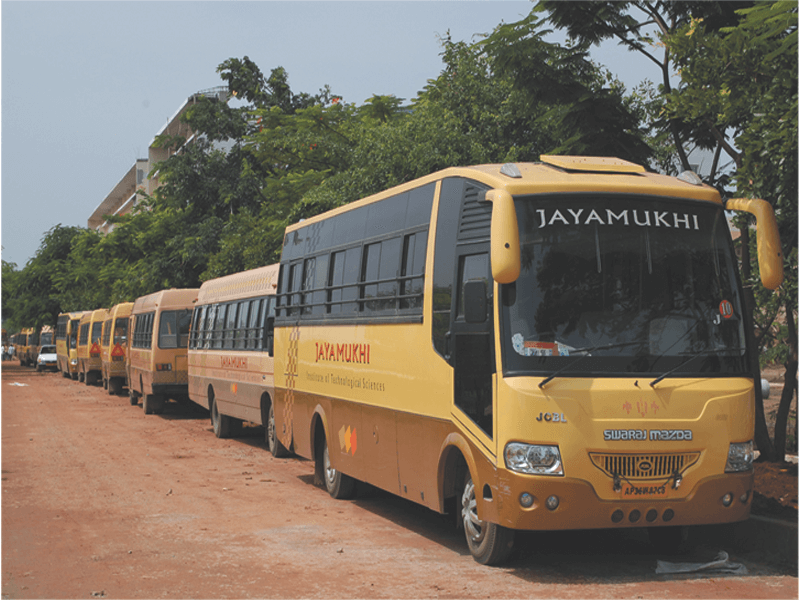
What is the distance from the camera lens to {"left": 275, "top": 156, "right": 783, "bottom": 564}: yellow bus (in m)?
Answer: 7.70

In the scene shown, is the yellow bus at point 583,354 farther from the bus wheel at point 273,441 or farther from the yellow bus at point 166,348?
the yellow bus at point 166,348

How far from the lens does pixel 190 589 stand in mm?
7535

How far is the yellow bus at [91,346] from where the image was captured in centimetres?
4300

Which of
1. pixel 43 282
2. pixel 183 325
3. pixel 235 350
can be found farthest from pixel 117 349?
pixel 43 282

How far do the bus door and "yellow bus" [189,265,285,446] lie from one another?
8.34m

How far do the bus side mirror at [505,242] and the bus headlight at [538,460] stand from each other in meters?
1.27

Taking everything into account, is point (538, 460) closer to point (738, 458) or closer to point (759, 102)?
point (738, 458)

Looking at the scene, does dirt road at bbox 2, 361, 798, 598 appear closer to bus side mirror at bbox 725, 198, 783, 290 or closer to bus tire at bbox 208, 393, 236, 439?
bus side mirror at bbox 725, 198, 783, 290

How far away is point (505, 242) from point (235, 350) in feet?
40.6

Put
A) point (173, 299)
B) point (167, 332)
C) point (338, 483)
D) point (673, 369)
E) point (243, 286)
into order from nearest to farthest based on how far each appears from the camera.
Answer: point (673, 369) < point (338, 483) < point (243, 286) < point (167, 332) < point (173, 299)

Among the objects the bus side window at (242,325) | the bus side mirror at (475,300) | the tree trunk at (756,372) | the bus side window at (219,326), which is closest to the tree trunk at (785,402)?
the tree trunk at (756,372)

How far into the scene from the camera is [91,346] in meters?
43.6

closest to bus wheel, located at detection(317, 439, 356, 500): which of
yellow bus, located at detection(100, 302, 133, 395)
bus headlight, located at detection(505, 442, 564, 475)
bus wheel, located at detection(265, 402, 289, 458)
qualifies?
bus wheel, located at detection(265, 402, 289, 458)

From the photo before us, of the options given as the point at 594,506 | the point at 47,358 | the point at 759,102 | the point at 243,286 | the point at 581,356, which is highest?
the point at 759,102
